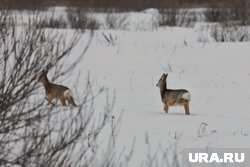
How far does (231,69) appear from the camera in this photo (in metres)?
16.1

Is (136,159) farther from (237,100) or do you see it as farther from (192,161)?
(237,100)

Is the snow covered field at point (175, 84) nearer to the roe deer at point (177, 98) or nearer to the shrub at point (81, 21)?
the roe deer at point (177, 98)

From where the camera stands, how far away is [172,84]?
45.7 feet

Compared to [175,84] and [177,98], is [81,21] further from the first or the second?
[177,98]

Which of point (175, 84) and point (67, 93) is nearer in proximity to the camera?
point (67, 93)

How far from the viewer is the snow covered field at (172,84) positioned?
7871 millimetres

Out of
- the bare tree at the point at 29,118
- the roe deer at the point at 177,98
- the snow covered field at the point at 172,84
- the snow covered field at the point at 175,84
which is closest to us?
the bare tree at the point at 29,118

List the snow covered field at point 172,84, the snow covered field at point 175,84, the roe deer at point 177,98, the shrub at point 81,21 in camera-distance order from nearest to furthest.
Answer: the snow covered field at point 172,84 < the snow covered field at point 175,84 < the roe deer at point 177,98 < the shrub at point 81,21

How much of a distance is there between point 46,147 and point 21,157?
214 millimetres

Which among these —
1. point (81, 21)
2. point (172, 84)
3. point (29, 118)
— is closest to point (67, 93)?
point (29, 118)

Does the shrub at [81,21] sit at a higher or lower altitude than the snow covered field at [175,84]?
higher

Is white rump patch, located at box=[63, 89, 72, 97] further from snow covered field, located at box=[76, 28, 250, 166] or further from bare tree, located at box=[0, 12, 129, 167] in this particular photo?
bare tree, located at box=[0, 12, 129, 167]

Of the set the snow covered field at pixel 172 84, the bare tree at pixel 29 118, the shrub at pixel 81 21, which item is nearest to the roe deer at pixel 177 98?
the snow covered field at pixel 172 84

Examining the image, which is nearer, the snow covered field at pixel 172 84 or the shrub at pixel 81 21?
the snow covered field at pixel 172 84
